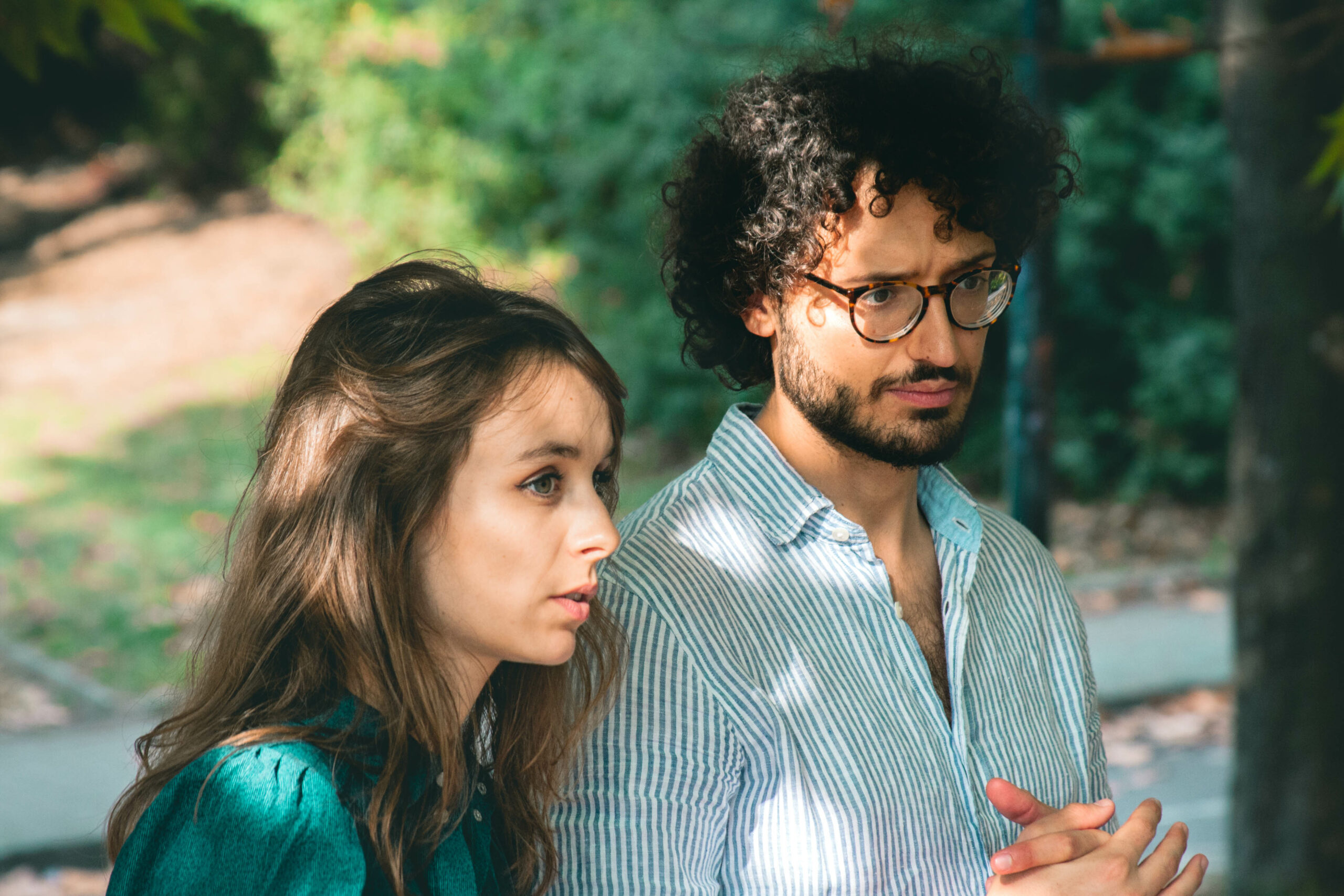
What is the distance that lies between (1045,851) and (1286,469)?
250cm

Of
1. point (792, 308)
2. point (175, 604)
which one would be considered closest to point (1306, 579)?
point (792, 308)

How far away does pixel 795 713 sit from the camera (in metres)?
1.87

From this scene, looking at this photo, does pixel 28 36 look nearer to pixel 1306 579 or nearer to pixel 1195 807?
pixel 1306 579

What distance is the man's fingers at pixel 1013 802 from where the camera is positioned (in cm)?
185

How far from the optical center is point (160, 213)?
54.7ft

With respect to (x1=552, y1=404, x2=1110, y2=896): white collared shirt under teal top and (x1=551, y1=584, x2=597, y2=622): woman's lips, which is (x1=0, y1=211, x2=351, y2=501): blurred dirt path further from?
(x1=551, y1=584, x2=597, y2=622): woman's lips

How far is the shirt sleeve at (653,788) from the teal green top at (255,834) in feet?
1.10

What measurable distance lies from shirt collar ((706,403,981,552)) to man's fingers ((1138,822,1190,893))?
1.79 feet

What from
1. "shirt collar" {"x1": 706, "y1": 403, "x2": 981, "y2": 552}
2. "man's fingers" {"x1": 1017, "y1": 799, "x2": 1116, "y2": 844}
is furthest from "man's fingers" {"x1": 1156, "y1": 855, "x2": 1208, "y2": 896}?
"shirt collar" {"x1": 706, "y1": 403, "x2": 981, "y2": 552}

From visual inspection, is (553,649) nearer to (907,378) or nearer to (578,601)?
(578,601)

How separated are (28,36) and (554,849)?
1686 mm

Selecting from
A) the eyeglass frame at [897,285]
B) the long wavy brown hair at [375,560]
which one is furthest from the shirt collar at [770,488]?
the long wavy brown hair at [375,560]

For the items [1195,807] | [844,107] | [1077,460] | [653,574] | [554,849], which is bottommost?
[1195,807]

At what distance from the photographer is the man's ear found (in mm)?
2260
